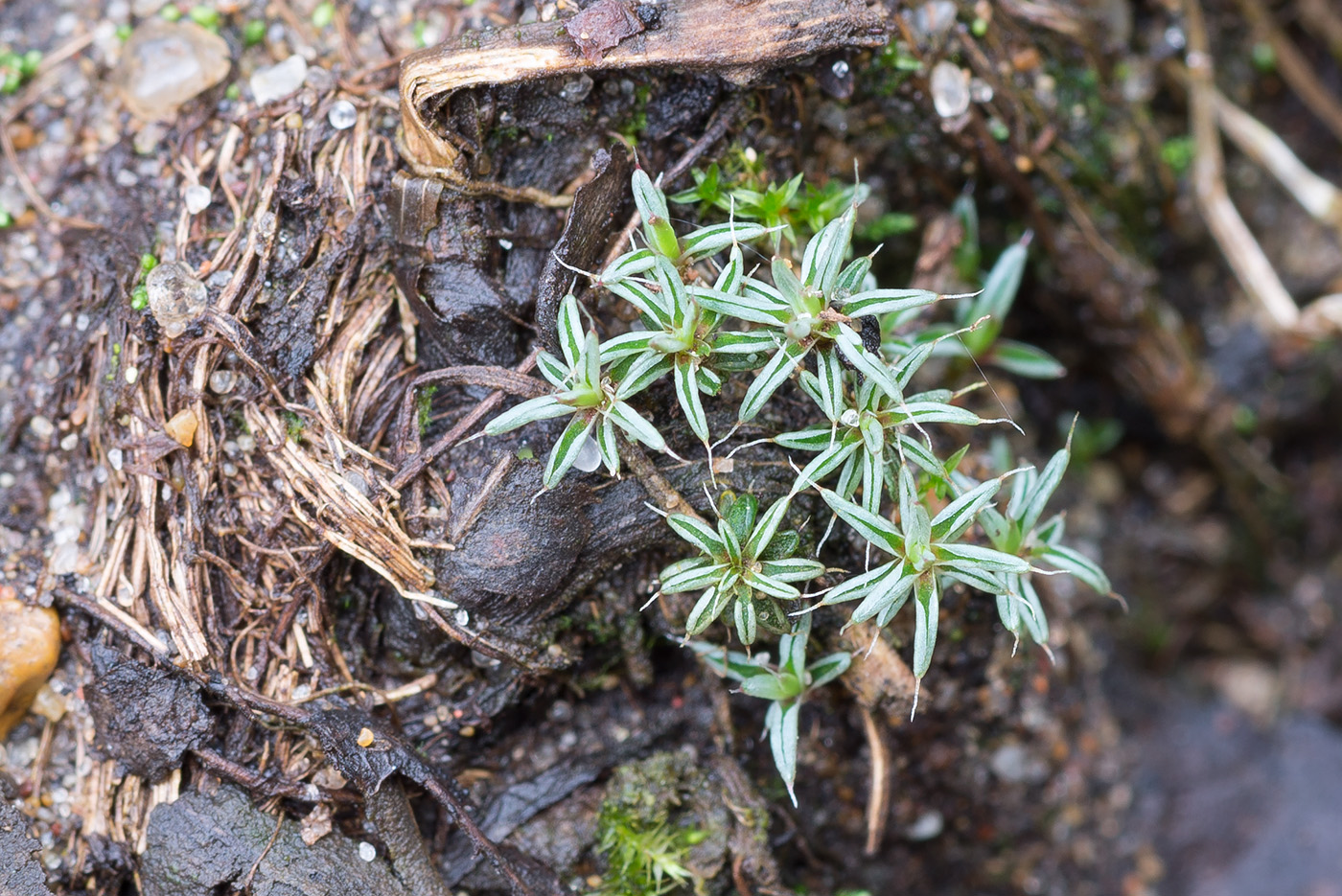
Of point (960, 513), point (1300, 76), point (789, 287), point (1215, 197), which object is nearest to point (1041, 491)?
point (960, 513)

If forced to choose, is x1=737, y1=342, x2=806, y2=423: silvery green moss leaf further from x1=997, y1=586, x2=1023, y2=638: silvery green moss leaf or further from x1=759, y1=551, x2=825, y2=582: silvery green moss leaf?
x1=997, y1=586, x2=1023, y2=638: silvery green moss leaf

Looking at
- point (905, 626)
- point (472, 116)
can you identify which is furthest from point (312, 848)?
point (472, 116)

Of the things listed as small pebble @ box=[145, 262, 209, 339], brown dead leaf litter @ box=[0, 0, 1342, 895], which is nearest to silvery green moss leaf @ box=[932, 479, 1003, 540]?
brown dead leaf litter @ box=[0, 0, 1342, 895]

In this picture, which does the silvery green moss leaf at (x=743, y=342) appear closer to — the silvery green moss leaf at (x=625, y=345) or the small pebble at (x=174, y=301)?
the silvery green moss leaf at (x=625, y=345)

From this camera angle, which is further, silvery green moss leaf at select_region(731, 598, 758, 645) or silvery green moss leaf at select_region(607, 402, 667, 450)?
silvery green moss leaf at select_region(731, 598, 758, 645)

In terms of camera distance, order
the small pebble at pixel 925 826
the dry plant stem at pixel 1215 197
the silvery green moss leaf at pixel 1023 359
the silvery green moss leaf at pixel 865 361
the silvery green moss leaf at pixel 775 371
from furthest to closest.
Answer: the dry plant stem at pixel 1215 197, the silvery green moss leaf at pixel 1023 359, the small pebble at pixel 925 826, the silvery green moss leaf at pixel 775 371, the silvery green moss leaf at pixel 865 361

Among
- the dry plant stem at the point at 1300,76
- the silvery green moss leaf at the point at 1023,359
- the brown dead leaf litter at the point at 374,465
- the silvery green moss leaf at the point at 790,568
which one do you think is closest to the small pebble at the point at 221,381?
the brown dead leaf litter at the point at 374,465

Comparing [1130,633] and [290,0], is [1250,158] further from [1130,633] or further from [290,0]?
[290,0]
